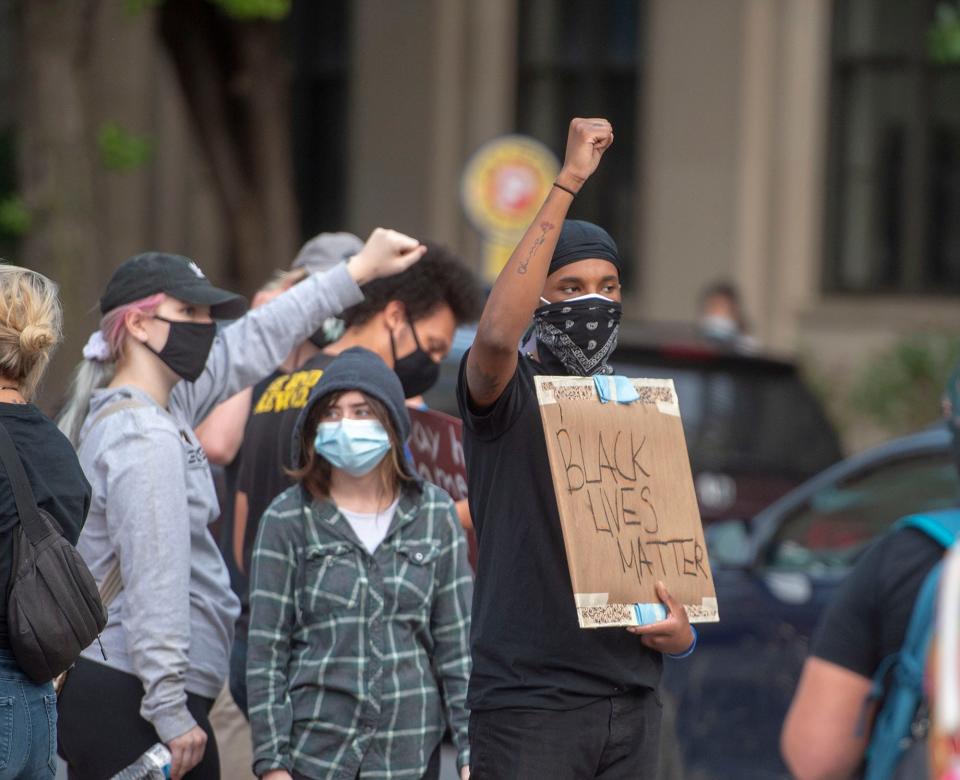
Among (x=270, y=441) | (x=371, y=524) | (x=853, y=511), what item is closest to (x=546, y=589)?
(x=371, y=524)

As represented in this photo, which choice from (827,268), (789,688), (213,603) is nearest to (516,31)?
(827,268)

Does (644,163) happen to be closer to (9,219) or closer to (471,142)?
(471,142)

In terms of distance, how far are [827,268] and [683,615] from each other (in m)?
14.3

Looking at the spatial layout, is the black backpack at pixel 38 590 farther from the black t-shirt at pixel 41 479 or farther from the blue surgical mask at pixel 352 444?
the blue surgical mask at pixel 352 444

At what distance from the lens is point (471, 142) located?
18.3 meters

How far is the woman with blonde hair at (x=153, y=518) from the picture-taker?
3869mm

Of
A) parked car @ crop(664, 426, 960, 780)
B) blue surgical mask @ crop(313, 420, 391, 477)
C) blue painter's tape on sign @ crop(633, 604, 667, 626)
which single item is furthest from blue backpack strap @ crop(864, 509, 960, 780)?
parked car @ crop(664, 426, 960, 780)

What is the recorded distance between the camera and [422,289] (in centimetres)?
463

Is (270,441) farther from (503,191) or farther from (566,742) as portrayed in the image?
(503,191)

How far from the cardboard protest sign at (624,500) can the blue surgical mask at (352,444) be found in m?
Result: 0.69

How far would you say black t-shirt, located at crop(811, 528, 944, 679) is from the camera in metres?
3.14

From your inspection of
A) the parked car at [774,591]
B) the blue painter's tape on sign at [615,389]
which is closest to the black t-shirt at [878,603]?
the blue painter's tape on sign at [615,389]

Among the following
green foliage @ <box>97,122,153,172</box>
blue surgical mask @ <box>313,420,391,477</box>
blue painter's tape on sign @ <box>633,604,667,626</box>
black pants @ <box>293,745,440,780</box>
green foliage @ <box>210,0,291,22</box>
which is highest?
green foliage @ <box>210,0,291,22</box>

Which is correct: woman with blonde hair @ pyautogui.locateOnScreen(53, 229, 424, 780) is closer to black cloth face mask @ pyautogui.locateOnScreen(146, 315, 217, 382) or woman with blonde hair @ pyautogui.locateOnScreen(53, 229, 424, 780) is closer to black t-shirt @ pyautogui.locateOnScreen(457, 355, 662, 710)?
black cloth face mask @ pyautogui.locateOnScreen(146, 315, 217, 382)
